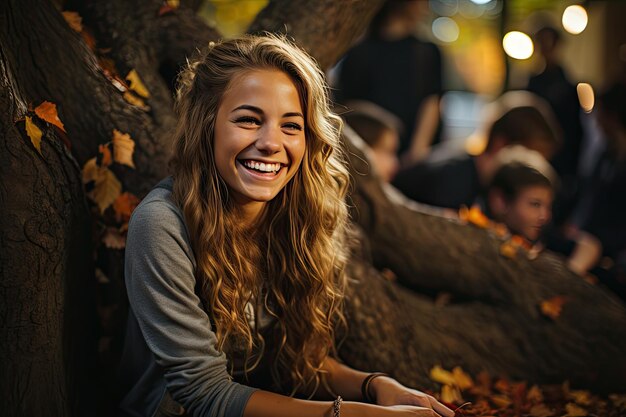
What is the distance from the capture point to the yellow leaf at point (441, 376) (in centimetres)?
334

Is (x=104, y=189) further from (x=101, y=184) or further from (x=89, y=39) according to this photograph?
(x=89, y=39)

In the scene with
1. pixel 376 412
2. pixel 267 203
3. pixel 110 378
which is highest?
pixel 267 203

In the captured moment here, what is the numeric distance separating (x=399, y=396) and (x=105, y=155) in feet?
5.12

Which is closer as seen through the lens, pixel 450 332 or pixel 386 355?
pixel 386 355

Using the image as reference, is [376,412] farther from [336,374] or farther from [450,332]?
[450,332]

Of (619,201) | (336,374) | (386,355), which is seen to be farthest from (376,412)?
(619,201)

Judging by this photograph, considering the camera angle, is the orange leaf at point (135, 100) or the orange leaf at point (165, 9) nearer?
the orange leaf at point (135, 100)

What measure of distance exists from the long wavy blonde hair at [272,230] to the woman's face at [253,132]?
0.14ft

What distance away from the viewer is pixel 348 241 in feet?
11.0

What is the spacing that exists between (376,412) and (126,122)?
1.59 meters

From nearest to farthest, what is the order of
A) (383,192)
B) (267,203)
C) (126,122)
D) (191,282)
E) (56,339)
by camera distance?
(191,282) < (56,339) < (267,203) < (126,122) < (383,192)

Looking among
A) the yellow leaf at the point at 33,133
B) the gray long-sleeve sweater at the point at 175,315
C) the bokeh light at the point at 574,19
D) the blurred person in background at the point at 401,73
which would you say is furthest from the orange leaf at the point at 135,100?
the bokeh light at the point at 574,19

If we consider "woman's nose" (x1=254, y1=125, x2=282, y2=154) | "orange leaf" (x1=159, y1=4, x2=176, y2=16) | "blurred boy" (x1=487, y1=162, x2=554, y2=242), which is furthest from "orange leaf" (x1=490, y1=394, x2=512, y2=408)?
"orange leaf" (x1=159, y1=4, x2=176, y2=16)

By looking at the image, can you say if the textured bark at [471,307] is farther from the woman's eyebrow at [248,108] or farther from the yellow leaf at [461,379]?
the woman's eyebrow at [248,108]
